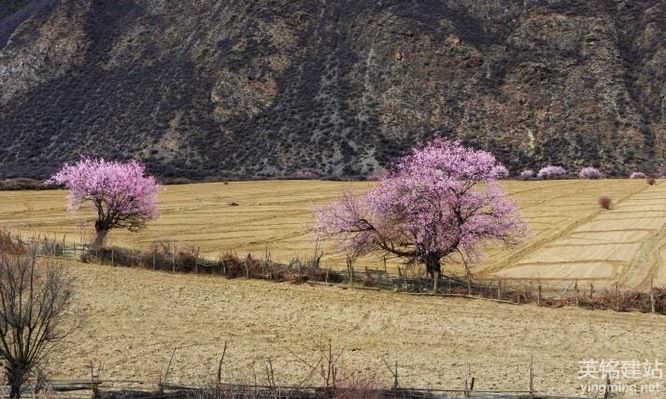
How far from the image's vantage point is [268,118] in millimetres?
88188

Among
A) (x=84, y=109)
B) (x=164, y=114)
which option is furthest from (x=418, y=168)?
(x=84, y=109)

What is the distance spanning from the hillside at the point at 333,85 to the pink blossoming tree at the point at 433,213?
1967 inches

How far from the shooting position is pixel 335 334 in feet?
73.3

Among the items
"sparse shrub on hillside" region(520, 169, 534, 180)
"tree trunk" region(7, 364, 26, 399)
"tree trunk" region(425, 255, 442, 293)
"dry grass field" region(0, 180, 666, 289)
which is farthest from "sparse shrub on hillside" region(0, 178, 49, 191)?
"tree trunk" region(7, 364, 26, 399)

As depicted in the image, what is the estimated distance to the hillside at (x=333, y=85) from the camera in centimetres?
8194

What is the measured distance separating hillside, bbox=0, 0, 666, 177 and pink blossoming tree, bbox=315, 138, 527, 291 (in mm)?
49972

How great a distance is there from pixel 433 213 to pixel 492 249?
11.2 m

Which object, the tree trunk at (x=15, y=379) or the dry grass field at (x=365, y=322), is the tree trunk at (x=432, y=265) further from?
the tree trunk at (x=15, y=379)

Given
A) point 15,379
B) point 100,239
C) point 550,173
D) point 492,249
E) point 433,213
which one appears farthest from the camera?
point 550,173

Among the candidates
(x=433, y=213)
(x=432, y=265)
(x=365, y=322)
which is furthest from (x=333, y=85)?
(x=365, y=322)

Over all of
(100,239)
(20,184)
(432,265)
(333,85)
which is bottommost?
(432,265)

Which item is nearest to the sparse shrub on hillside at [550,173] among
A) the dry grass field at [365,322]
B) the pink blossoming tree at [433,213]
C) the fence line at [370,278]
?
the dry grass field at [365,322]

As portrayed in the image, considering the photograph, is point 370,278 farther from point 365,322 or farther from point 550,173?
point 550,173

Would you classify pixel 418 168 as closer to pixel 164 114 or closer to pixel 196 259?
pixel 196 259
